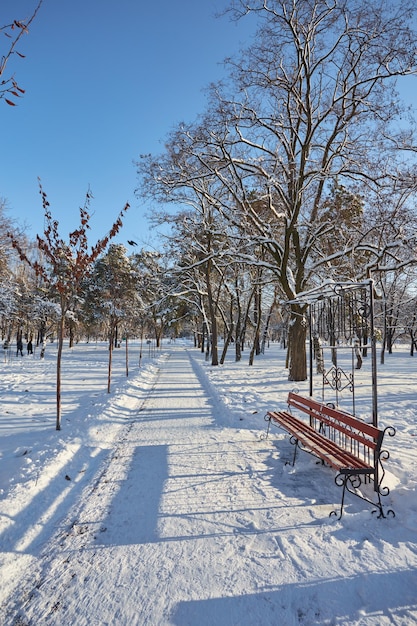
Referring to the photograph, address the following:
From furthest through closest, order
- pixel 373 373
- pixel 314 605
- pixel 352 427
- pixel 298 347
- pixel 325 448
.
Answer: pixel 298 347
pixel 373 373
pixel 352 427
pixel 325 448
pixel 314 605

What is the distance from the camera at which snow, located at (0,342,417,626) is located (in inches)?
101

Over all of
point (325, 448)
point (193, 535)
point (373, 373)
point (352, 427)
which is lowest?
point (193, 535)

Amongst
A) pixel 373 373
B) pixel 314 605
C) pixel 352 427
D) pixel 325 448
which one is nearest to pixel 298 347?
pixel 373 373

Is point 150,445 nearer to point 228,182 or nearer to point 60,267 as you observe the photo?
point 60,267

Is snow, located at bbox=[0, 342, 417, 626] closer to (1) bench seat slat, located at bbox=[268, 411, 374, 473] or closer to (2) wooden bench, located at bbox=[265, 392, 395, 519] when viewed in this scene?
(2) wooden bench, located at bbox=[265, 392, 395, 519]

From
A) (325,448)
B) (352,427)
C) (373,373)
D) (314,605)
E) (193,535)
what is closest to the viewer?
(314,605)

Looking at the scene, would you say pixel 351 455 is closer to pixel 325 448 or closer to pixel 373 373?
pixel 325 448

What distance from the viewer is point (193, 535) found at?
3.46 m

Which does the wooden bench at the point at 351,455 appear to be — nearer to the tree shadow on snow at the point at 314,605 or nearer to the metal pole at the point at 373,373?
the metal pole at the point at 373,373

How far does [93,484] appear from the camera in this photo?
15.3 ft

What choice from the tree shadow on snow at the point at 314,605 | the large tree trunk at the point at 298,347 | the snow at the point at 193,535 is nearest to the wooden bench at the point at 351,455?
the snow at the point at 193,535

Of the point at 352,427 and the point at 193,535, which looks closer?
the point at 193,535

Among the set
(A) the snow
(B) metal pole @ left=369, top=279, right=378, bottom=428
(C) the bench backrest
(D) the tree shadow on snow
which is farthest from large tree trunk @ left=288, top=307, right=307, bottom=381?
(D) the tree shadow on snow

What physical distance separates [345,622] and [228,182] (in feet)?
42.6
